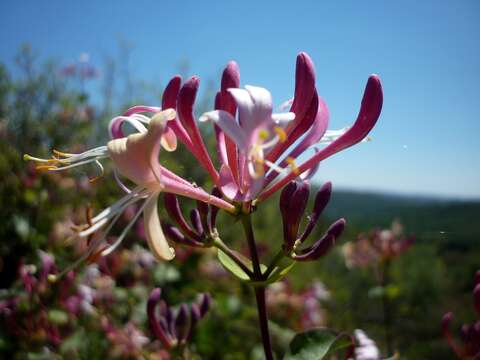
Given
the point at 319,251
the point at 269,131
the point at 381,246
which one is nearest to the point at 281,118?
the point at 269,131

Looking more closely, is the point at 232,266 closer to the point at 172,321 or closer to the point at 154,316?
the point at 154,316

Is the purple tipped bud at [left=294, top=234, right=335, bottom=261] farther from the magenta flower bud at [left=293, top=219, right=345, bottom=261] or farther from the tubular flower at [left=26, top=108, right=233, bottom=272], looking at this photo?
the tubular flower at [left=26, top=108, right=233, bottom=272]

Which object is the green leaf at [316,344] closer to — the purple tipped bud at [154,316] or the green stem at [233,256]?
the green stem at [233,256]

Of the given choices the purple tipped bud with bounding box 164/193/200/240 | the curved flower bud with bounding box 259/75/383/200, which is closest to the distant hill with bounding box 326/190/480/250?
the curved flower bud with bounding box 259/75/383/200

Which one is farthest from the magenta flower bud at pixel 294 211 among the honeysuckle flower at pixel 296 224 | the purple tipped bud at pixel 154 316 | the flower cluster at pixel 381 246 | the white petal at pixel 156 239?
the flower cluster at pixel 381 246

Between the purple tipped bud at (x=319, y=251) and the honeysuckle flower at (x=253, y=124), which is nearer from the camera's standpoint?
the honeysuckle flower at (x=253, y=124)

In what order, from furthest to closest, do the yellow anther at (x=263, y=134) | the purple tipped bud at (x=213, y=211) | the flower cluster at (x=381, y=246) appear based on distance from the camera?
the flower cluster at (x=381, y=246) → the purple tipped bud at (x=213, y=211) → the yellow anther at (x=263, y=134)
